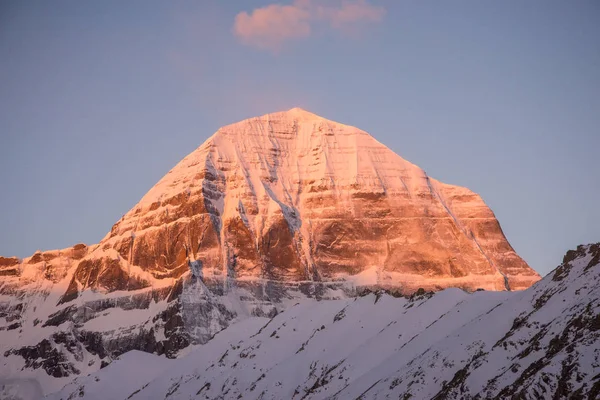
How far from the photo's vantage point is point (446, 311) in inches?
7096

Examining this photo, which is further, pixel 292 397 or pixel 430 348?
pixel 292 397

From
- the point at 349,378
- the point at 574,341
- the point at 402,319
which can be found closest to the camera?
the point at 574,341

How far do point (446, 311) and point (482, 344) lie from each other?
3650 cm

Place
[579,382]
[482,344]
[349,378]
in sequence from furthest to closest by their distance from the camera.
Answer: [349,378] → [482,344] → [579,382]

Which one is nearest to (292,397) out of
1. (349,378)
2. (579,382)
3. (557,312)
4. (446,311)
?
(349,378)

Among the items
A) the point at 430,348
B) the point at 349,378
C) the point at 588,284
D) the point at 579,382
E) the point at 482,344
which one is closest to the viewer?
the point at 579,382

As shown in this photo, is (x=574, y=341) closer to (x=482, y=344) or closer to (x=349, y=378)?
(x=482, y=344)

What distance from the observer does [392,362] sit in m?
167

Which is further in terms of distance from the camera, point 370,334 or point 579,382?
point 370,334

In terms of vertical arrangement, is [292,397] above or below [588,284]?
below

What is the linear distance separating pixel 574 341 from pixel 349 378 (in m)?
60.2

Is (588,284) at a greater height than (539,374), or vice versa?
(588,284)

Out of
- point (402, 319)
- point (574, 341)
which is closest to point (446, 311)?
point (402, 319)

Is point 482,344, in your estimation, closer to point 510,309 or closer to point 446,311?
point 510,309
